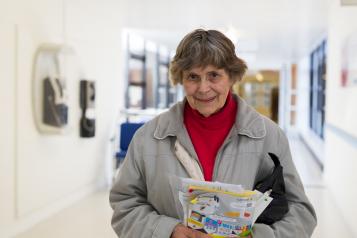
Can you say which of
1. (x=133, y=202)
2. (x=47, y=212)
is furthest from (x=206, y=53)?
(x=47, y=212)

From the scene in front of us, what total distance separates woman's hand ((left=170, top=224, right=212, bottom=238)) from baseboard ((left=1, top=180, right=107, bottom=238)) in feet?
10.6

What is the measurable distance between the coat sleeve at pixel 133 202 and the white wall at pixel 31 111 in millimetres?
2877

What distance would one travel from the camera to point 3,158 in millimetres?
4230

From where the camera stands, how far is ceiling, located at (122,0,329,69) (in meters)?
7.02

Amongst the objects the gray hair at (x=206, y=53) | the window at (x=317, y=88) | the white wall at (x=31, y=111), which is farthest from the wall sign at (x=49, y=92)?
the window at (x=317, y=88)

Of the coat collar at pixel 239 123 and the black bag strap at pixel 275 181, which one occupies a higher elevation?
the coat collar at pixel 239 123

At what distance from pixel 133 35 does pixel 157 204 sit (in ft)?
30.2

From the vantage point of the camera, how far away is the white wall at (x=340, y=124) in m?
4.79

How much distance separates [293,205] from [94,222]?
369 cm

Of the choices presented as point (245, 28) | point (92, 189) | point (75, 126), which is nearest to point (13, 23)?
point (75, 126)

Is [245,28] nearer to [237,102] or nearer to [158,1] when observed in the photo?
[158,1]

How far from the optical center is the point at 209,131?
5.39ft

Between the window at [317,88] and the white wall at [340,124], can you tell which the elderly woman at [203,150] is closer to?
the white wall at [340,124]

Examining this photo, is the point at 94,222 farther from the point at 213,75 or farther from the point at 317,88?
the point at 317,88
